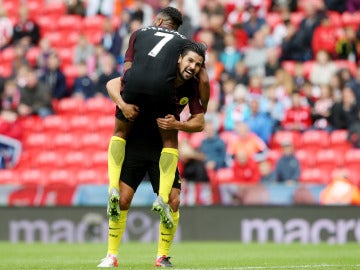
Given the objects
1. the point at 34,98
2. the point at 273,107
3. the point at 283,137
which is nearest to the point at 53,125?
the point at 34,98

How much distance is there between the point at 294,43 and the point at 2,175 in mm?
6338

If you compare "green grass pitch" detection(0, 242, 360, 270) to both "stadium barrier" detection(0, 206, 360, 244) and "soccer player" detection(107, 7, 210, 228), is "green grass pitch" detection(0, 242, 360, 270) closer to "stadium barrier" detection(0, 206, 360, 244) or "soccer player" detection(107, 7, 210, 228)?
"soccer player" detection(107, 7, 210, 228)

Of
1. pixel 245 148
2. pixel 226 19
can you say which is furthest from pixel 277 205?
pixel 226 19

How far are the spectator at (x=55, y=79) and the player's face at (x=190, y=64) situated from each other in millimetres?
12821

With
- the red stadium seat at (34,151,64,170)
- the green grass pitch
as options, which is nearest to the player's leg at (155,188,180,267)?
the green grass pitch

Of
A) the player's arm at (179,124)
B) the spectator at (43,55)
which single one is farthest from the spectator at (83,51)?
the player's arm at (179,124)

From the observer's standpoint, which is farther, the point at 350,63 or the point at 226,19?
the point at 226,19

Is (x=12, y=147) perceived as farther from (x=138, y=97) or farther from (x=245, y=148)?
(x=138, y=97)

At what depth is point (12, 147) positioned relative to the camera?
817 inches

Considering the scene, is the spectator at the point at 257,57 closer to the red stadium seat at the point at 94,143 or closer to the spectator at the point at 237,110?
the spectator at the point at 237,110

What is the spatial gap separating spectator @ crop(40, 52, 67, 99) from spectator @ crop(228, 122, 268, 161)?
4.49 meters

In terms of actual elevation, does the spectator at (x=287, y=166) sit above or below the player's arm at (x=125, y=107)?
below

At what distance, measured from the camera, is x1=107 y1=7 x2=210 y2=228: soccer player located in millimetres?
9641

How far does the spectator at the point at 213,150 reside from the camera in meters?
19.4
